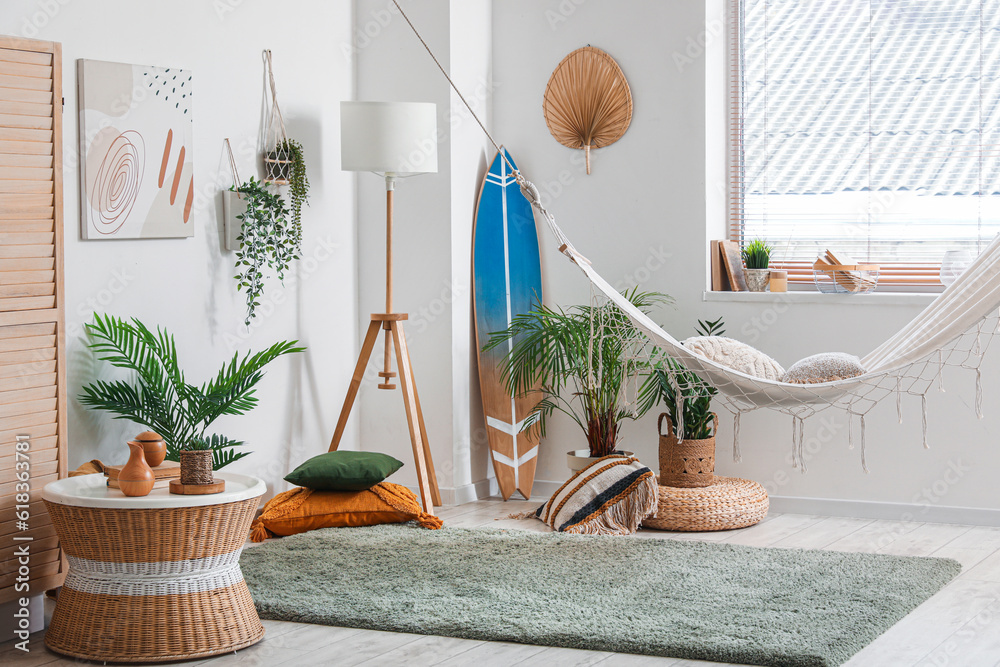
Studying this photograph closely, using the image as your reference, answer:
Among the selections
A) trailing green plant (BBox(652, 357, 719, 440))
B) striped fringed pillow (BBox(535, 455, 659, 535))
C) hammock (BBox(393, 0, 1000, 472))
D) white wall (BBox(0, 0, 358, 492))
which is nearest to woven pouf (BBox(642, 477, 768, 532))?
striped fringed pillow (BBox(535, 455, 659, 535))

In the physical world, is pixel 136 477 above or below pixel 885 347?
below

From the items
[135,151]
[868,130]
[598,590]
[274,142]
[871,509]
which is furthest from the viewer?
[868,130]

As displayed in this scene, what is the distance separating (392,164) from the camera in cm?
440

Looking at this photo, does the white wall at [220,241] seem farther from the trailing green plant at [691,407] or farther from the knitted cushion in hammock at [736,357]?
the knitted cushion in hammock at [736,357]

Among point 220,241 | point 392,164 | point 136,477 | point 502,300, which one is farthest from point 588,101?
point 136,477

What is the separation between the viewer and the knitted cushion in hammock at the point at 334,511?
13.6 feet

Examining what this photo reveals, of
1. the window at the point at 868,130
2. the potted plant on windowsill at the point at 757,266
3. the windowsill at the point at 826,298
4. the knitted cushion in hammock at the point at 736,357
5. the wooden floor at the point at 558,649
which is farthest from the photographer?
the potted plant on windowsill at the point at 757,266

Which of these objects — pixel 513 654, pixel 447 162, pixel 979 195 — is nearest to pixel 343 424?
pixel 447 162

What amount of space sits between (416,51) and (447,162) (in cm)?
49

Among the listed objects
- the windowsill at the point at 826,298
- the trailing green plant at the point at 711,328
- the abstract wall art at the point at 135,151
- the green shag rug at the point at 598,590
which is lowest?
the green shag rug at the point at 598,590

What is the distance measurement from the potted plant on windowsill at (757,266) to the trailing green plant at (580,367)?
14.4 inches

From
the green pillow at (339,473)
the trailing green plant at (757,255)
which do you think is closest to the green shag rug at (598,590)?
the green pillow at (339,473)

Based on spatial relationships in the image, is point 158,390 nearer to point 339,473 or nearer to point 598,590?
point 339,473

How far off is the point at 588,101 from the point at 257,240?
5.34ft
